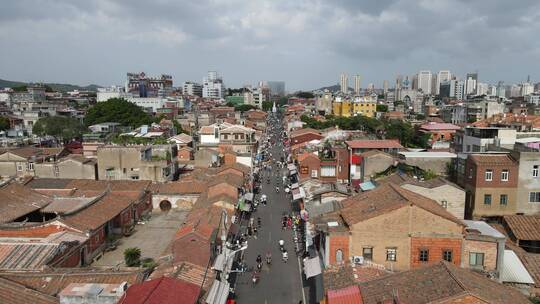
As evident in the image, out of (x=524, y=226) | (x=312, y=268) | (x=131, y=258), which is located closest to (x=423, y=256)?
(x=312, y=268)

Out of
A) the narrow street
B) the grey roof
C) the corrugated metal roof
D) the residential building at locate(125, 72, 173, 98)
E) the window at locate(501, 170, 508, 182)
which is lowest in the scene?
the narrow street

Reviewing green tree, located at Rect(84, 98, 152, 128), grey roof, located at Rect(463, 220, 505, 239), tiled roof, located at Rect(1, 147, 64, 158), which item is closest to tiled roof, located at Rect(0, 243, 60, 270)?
grey roof, located at Rect(463, 220, 505, 239)

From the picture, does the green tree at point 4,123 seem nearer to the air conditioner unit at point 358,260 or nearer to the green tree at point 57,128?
the green tree at point 57,128

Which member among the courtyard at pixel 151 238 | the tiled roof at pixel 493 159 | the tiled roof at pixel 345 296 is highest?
the tiled roof at pixel 493 159

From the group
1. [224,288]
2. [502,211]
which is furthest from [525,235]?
[224,288]

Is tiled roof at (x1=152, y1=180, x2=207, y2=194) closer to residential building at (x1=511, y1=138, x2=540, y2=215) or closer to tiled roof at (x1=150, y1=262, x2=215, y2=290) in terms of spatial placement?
tiled roof at (x1=150, y1=262, x2=215, y2=290)

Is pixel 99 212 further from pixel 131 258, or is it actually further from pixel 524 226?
pixel 524 226

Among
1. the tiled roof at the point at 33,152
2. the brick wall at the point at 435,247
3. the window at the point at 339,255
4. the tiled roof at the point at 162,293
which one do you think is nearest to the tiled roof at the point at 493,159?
the brick wall at the point at 435,247
